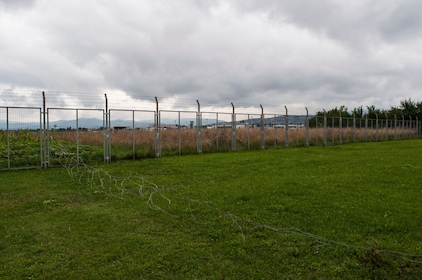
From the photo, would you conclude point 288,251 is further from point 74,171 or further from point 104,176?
point 74,171

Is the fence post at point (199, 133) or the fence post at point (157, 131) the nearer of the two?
the fence post at point (157, 131)

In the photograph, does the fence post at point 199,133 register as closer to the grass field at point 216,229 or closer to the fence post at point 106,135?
the fence post at point 106,135

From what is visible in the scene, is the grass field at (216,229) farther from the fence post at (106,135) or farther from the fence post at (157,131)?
the fence post at (157,131)

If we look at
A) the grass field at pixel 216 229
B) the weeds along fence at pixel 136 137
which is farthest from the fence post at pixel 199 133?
the grass field at pixel 216 229

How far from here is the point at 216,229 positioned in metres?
5.10

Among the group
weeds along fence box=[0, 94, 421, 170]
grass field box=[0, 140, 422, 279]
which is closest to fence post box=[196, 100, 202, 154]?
weeds along fence box=[0, 94, 421, 170]

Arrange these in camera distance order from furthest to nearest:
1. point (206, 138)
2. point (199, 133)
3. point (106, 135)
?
point (206, 138) < point (199, 133) < point (106, 135)

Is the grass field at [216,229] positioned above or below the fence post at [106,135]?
below

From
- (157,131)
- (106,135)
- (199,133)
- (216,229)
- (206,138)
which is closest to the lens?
(216,229)

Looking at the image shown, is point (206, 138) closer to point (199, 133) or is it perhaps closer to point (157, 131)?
point (199, 133)

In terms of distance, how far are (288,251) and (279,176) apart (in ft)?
17.9

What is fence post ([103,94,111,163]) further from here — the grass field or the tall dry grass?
the grass field

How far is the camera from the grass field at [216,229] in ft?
12.5

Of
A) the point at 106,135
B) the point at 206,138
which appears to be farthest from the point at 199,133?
the point at 106,135
